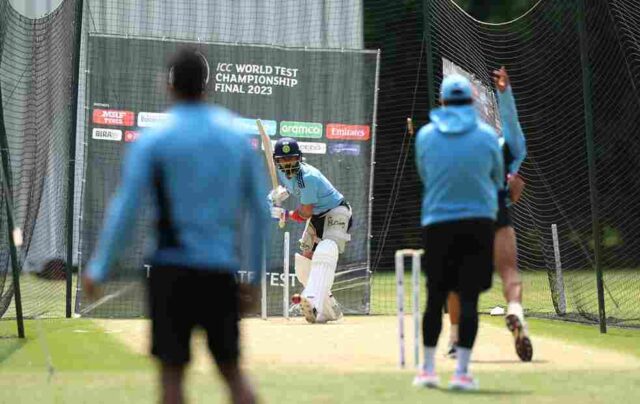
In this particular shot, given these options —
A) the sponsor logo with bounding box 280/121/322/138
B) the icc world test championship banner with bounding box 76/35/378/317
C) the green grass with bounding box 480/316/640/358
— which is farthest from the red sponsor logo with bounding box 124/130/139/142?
the green grass with bounding box 480/316/640/358

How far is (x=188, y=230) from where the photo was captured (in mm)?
6434

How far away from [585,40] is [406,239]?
11.3 metres

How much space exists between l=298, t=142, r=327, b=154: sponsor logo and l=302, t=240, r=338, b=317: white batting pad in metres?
1.93

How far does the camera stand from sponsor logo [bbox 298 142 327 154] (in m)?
17.7

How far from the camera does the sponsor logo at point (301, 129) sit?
17697mm

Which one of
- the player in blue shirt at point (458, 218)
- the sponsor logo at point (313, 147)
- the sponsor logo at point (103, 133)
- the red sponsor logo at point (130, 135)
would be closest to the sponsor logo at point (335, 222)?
the sponsor logo at point (313, 147)

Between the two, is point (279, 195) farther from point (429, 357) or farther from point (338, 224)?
point (429, 357)

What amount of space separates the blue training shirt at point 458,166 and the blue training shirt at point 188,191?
2987 millimetres

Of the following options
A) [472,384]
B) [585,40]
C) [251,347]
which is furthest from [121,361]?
[585,40]

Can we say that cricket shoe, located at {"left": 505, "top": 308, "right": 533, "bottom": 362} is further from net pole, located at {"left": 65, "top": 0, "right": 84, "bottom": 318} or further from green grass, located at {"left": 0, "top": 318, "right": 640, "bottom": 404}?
net pole, located at {"left": 65, "top": 0, "right": 84, "bottom": 318}

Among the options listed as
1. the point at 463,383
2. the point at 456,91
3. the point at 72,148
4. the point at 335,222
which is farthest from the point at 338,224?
the point at 463,383

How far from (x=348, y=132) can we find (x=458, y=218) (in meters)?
8.66

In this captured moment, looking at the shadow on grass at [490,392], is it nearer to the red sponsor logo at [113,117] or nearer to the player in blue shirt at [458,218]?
the player in blue shirt at [458,218]

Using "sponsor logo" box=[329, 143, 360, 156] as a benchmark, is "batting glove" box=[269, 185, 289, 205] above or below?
below
